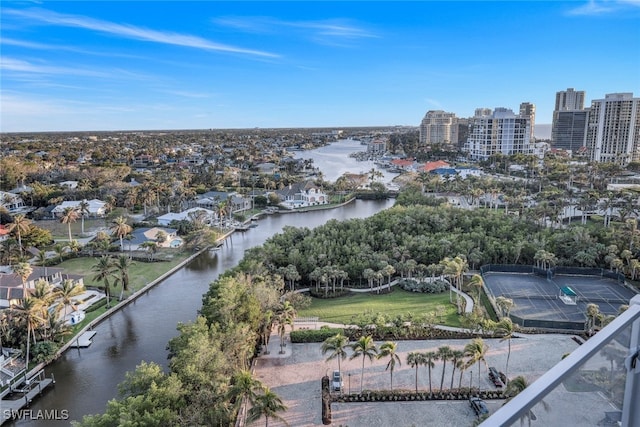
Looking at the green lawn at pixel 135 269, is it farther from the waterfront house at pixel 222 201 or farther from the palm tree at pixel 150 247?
the waterfront house at pixel 222 201

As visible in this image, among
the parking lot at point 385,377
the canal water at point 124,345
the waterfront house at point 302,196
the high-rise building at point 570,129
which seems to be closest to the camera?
the parking lot at point 385,377

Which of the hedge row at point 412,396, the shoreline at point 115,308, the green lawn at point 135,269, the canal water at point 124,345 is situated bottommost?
the canal water at point 124,345

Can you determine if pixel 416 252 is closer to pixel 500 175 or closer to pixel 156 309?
pixel 156 309

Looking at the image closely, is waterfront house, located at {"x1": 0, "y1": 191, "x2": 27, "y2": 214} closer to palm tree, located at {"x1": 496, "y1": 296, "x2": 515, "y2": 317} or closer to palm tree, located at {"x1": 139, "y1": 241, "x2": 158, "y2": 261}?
palm tree, located at {"x1": 139, "y1": 241, "x2": 158, "y2": 261}

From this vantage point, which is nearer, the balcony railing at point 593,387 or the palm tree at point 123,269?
the balcony railing at point 593,387

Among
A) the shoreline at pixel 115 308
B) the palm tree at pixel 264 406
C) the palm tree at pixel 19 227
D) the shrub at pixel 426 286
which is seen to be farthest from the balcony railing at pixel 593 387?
the palm tree at pixel 19 227

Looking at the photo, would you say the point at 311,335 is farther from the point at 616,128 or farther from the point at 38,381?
the point at 616,128
